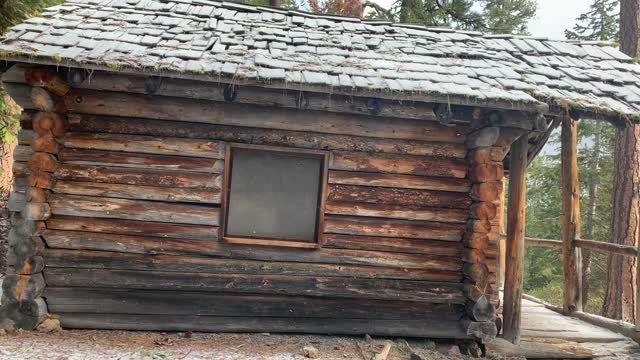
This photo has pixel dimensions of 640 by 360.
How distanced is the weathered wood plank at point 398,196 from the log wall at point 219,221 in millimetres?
19

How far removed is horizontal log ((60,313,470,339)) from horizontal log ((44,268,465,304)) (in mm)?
341

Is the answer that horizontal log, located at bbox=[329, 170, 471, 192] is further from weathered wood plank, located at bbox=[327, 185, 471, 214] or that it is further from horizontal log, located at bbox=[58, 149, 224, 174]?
horizontal log, located at bbox=[58, 149, 224, 174]

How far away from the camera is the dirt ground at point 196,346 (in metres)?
4.23

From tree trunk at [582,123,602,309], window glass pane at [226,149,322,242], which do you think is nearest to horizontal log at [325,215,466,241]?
window glass pane at [226,149,322,242]

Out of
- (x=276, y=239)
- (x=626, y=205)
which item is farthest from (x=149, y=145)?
(x=626, y=205)

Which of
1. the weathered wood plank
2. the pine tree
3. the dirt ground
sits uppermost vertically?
the pine tree

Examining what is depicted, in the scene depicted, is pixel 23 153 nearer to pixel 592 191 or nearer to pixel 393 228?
pixel 393 228

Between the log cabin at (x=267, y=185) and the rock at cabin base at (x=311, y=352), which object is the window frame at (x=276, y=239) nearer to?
the log cabin at (x=267, y=185)

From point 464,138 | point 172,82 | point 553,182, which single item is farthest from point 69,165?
point 553,182

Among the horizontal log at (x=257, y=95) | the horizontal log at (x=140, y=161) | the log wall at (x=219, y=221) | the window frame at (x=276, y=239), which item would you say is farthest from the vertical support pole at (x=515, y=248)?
the horizontal log at (x=140, y=161)

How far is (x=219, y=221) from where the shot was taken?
500cm

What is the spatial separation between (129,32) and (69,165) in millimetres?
1952

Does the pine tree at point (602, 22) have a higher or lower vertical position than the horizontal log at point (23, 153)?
higher

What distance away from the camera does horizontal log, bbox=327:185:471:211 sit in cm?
518
